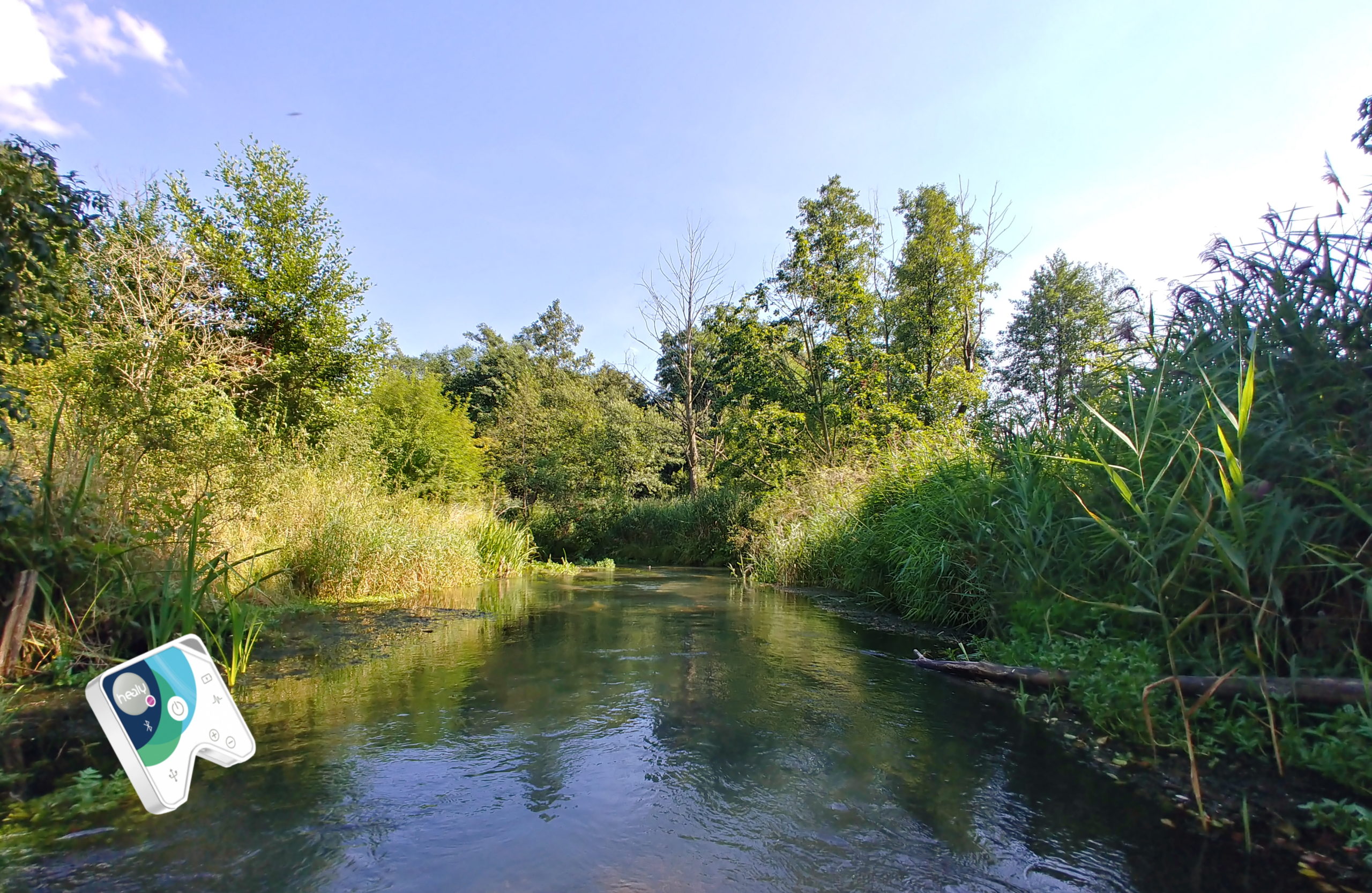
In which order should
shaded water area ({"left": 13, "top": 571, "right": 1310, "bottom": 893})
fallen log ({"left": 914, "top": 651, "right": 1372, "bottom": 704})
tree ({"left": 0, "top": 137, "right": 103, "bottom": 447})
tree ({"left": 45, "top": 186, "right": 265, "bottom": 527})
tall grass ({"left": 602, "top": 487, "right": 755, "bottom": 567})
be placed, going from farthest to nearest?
1. tall grass ({"left": 602, "top": 487, "right": 755, "bottom": 567})
2. tree ({"left": 45, "top": 186, "right": 265, "bottom": 527})
3. tree ({"left": 0, "top": 137, "right": 103, "bottom": 447})
4. fallen log ({"left": 914, "top": 651, "right": 1372, "bottom": 704})
5. shaded water area ({"left": 13, "top": 571, "right": 1310, "bottom": 893})

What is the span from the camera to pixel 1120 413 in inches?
198

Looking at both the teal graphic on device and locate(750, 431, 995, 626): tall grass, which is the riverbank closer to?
locate(750, 431, 995, 626): tall grass

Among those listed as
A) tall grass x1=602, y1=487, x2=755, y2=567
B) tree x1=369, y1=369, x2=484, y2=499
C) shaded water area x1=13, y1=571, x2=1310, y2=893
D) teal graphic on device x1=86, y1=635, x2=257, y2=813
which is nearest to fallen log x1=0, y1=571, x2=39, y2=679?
shaded water area x1=13, y1=571, x2=1310, y2=893

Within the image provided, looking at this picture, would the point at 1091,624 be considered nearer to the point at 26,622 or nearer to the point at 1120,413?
the point at 1120,413

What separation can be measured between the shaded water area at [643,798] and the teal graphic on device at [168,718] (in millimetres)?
1448

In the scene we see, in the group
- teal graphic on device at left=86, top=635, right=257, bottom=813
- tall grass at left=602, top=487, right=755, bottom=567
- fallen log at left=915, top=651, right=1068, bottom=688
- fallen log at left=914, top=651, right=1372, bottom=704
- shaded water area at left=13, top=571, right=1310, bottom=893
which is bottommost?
shaded water area at left=13, top=571, right=1310, bottom=893

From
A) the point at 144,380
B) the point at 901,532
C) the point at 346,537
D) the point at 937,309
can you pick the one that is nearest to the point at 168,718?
the point at 144,380

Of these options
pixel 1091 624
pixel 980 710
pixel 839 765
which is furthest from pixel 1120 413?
pixel 839 765

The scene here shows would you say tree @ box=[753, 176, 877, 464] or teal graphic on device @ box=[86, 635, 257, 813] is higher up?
tree @ box=[753, 176, 877, 464]

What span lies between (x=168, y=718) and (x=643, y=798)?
2.50 meters

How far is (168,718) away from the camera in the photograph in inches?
63.2

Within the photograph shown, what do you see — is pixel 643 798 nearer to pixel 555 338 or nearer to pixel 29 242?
pixel 29 242

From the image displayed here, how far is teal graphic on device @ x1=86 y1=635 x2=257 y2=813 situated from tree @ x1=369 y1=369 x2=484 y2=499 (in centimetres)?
1755

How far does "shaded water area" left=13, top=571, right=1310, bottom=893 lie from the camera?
279cm
